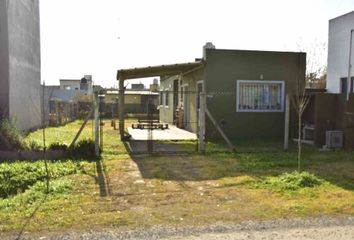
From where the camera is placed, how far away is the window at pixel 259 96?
1711 centimetres

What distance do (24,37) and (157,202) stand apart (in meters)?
15.0

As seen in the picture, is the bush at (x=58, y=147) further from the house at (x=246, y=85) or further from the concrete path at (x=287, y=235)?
the concrete path at (x=287, y=235)

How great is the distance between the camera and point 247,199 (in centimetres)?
724

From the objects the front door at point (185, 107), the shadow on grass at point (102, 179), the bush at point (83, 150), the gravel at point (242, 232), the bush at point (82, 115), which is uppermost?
the front door at point (185, 107)

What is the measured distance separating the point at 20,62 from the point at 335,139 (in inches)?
545

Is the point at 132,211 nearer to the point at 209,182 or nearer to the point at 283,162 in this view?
the point at 209,182

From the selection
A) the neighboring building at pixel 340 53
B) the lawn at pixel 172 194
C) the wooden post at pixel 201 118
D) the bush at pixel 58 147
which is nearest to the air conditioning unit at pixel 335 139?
the lawn at pixel 172 194

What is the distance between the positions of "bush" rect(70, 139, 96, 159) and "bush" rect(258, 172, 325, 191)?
5.47 m

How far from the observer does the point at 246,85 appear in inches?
675

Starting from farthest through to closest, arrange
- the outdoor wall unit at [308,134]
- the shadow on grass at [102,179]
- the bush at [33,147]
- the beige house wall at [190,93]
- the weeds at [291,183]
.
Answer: the beige house wall at [190,93], the outdoor wall unit at [308,134], the bush at [33,147], the weeds at [291,183], the shadow on grass at [102,179]

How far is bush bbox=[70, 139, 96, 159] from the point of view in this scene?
11.6 metres

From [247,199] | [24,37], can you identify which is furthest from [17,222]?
[24,37]

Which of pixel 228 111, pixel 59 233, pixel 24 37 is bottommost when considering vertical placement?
pixel 59 233

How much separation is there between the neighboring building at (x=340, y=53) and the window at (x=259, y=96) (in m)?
2.90
